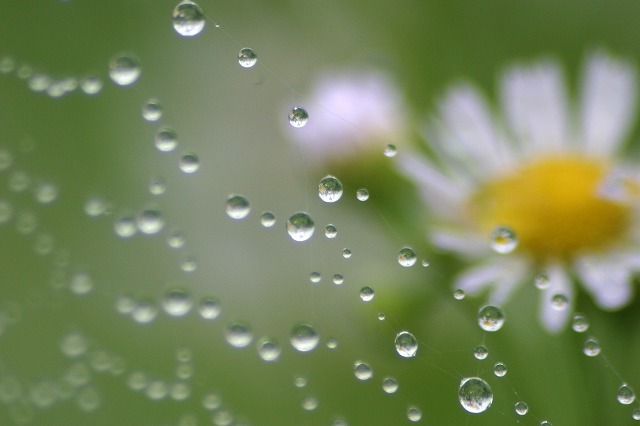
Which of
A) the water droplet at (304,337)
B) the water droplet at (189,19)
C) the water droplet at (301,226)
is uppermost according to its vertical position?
the water droplet at (189,19)

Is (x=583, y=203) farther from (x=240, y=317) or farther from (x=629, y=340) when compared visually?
(x=240, y=317)

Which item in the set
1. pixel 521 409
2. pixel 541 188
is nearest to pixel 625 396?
pixel 521 409

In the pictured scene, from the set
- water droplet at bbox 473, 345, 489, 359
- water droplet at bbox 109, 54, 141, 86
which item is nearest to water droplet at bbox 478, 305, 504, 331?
water droplet at bbox 473, 345, 489, 359

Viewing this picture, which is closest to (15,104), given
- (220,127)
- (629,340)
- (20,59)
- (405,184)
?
(20,59)

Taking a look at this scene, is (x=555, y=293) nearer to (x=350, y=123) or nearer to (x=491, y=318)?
(x=491, y=318)

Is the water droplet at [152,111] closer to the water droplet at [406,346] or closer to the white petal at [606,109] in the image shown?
the water droplet at [406,346]

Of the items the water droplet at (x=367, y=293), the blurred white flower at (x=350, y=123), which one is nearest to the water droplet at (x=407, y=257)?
the water droplet at (x=367, y=293)
